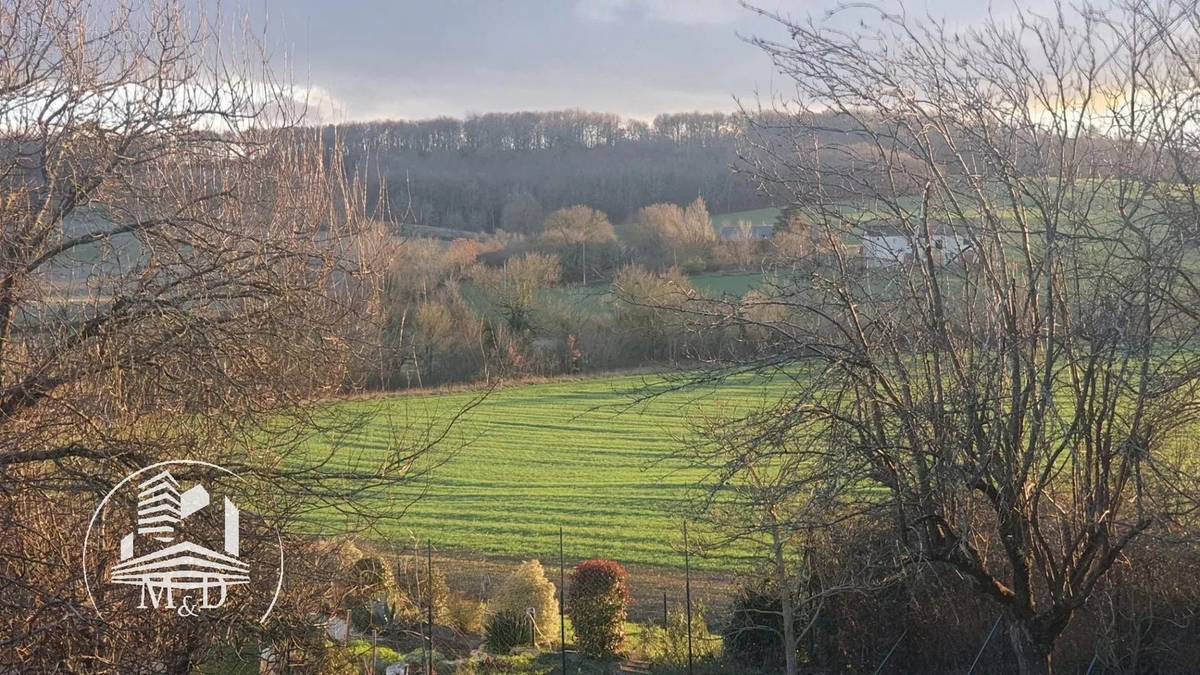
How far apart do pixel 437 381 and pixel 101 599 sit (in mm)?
24779

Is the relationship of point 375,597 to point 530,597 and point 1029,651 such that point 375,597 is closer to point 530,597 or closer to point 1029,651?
point 530,597

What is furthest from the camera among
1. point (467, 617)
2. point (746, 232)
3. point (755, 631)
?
point (746, 232)

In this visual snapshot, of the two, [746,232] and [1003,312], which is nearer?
[1003,312]

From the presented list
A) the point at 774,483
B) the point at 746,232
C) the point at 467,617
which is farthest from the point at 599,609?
the point at 774,483

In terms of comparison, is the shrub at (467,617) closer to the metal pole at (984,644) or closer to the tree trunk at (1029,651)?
the metal pole at (984,644)

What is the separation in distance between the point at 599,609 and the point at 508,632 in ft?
3.96

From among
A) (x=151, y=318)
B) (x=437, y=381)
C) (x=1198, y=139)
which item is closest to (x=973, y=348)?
(x=1198, y=139)

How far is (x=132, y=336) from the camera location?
5.37 meters

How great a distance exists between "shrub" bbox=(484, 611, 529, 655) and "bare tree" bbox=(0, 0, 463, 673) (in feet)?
17.6

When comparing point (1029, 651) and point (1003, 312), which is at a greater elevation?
point (1003, 312)

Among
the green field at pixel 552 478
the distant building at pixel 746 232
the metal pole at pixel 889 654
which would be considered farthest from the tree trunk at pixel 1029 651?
the metal pole at pixel 889 654

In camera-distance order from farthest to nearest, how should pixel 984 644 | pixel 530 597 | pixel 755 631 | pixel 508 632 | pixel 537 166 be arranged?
pixel 537 166 < pixel 530 597 < pixel 508 632 < pixel 755 631 < pixel 984 644

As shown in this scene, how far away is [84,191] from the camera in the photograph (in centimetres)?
533

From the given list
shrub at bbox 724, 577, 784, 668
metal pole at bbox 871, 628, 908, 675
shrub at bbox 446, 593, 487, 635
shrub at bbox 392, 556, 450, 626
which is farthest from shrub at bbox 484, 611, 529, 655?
metal pole at bbox 871, 628, 908, 675
